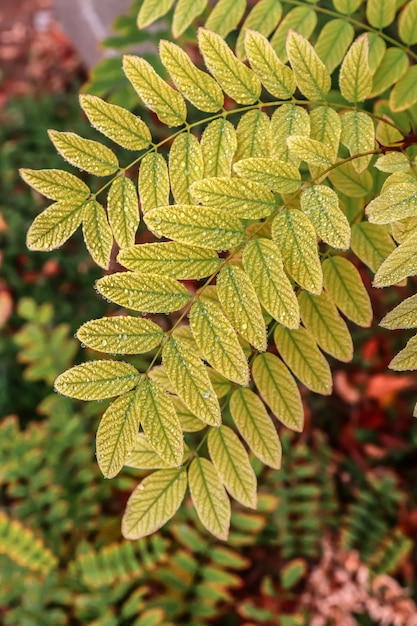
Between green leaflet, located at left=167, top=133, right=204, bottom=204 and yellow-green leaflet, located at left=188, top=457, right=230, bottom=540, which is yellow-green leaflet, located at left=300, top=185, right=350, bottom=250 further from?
yellow-green leaflet, located at left=188, top=457, right=230, bottom=540

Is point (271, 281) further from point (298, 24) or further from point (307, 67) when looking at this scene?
point (298, 24)

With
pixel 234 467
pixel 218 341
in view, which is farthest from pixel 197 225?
pixel 234 467

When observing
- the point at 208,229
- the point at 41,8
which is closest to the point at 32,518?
the point at 208,229

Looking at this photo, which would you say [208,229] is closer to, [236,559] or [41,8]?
[236,559]

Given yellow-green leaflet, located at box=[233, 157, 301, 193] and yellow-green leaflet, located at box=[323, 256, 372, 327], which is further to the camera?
yellow-green leaflet, located at box=[323, 256, 372, 327]

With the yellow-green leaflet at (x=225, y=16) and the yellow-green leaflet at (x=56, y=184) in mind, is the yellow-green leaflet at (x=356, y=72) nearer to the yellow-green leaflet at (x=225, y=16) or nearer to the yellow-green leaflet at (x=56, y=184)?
the yellow-green leaflet at (x=225, y=16)

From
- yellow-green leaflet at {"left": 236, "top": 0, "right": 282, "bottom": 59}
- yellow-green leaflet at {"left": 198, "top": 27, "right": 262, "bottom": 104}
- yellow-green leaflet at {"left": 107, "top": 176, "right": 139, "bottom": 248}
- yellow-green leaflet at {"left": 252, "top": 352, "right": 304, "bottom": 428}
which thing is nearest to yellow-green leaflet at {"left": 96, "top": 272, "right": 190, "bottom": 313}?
yellow-green leaflet at {"left": 107, "top": 176, "right": 139, "bottom": 248}
